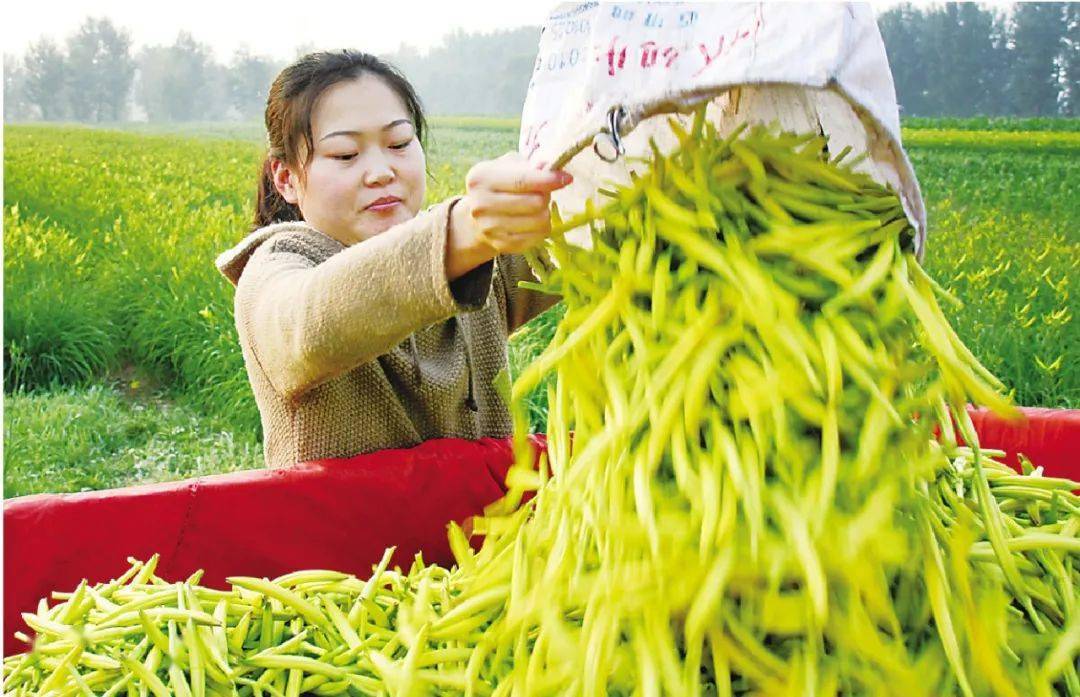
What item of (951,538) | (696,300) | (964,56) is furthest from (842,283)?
(964,56)

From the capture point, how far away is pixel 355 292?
1.02 meters

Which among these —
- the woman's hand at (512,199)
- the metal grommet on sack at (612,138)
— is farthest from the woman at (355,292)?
the metal grommet on sack at (612,138)

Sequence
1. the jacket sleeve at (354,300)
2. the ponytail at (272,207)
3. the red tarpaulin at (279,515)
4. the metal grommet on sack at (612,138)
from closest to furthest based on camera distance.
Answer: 1. the metal grommet on sack at (612,138)
2. the jacket sleeve at (354,300)
3. the red tarpaulin at (279,515)
4. the ponytail at (272,207)

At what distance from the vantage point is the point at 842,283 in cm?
67

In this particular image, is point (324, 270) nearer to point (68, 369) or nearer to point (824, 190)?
point (824, 190)

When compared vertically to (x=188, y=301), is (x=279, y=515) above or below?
above

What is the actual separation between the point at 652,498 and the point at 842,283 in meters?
0.19

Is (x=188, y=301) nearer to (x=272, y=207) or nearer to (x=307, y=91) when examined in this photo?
(x=272, y=207)

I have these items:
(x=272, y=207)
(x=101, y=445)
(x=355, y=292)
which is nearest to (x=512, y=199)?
(x=355, y=292)

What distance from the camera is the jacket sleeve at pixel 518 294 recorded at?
159 centimetres

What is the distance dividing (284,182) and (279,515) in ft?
1.91

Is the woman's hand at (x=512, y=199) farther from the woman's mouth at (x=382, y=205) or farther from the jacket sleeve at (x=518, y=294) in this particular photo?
the jacket sleeve at (x=518, y=294)

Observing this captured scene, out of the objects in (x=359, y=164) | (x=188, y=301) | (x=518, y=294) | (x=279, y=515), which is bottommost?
(x=188, y=301)

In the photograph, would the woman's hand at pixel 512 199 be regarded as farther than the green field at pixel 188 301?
No
